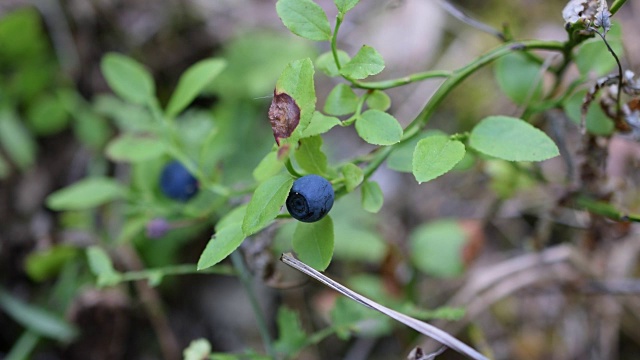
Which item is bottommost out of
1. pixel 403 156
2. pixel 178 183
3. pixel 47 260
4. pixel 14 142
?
pixel 47 260

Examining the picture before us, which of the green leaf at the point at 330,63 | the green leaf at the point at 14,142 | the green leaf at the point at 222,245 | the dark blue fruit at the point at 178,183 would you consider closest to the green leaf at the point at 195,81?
the dark blue fruit at the point at 178,183

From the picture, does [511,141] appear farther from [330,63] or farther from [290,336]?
[290,336]

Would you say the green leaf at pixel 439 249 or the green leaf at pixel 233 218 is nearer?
the green leaf at pixel 233 218

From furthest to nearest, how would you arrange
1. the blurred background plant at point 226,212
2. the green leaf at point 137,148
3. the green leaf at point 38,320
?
1. the green leaf at point 38,320
2. the blurred background plant at point 226,212
3. the green leaf at point 137,148

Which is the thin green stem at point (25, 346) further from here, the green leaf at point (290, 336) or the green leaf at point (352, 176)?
the green leaf at point (352, 176)

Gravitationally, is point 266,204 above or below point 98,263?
above

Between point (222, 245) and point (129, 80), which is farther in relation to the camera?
point (129, 80)

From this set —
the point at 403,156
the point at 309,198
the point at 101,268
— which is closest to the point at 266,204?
the point at 309,198
